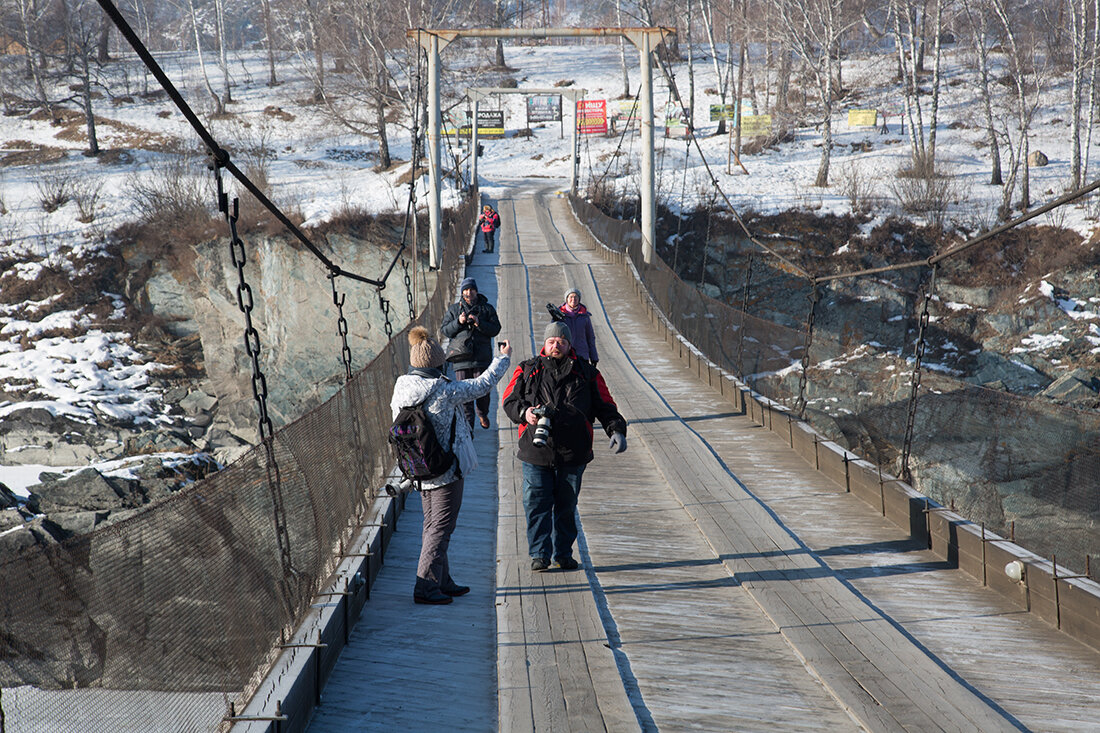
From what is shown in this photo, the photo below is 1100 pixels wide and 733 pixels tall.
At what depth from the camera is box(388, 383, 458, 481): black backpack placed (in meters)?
4.50

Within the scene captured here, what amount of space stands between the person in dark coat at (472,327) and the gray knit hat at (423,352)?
3161mm

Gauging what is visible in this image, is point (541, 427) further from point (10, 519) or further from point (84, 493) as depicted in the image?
point (84, 493)

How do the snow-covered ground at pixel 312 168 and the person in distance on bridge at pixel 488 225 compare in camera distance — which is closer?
the person in distance on bridge at pixel 488 225

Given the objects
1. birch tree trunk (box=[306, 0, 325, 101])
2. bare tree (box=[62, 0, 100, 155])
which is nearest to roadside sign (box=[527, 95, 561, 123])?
birch tree trunk (box=[306, 0, 325, 101])

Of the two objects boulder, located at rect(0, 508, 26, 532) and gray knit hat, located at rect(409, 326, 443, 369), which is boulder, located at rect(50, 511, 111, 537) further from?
gray knit hat, located at rect(409, 326, 443, 369)

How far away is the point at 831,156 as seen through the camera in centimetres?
4025

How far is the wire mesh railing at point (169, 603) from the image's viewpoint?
2891 millimetres

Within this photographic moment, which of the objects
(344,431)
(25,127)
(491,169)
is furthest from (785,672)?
(25,127)

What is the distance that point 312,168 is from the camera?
137ft

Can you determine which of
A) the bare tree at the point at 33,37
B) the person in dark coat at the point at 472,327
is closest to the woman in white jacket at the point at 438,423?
the person in dark coat at the point at 472,327

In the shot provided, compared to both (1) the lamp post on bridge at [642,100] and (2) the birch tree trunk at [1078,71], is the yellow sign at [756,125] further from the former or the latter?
(1) the lamp post on bridge at [642,100]

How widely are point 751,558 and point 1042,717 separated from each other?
220 centimetres

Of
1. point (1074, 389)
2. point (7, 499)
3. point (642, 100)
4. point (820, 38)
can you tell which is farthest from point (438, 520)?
point (820, 38)

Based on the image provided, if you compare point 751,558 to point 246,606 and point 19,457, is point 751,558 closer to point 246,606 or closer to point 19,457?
point 246,606
